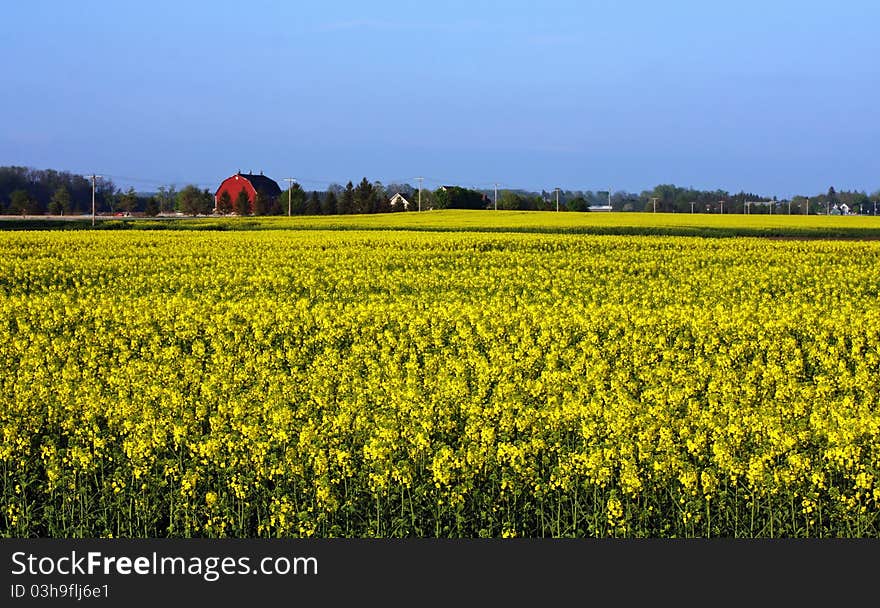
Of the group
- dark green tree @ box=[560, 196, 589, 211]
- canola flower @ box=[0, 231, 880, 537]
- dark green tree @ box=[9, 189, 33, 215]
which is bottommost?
canola flower @ box=[0, 231, 880, 537]

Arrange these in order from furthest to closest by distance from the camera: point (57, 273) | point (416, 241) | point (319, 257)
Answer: point (416, 241) < point (319, 257) < point (57, 273)

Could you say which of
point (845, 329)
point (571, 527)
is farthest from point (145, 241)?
point (571, 527)

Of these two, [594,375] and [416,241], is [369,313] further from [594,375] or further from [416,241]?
[416,241]

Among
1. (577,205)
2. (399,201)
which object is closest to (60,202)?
(399,201)

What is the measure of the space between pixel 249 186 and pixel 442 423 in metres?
165

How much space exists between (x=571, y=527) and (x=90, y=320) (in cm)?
1370

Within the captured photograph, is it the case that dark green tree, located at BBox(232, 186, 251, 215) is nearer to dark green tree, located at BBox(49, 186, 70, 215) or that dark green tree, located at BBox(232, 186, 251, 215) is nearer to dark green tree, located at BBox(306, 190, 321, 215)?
dark green tree, located at BBox(306, 190, 321, 215)

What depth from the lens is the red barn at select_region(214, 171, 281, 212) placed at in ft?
563

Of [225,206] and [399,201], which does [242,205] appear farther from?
[399,201]

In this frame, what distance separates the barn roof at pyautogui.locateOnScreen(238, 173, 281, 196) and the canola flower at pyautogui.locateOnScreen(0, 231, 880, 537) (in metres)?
154

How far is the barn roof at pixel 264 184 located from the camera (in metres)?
174

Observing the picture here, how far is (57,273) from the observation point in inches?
1265

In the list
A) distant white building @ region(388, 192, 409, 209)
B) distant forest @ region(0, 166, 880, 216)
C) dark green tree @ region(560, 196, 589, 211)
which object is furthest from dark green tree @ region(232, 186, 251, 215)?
dark green tree @ region(560, 196, 589, 211)

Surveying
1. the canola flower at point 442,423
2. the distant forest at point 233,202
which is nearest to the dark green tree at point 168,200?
the distant forest at point 233,202
